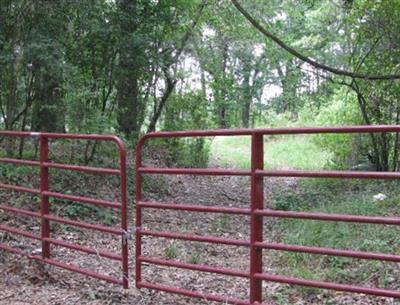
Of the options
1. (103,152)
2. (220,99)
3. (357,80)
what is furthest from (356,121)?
(103,152)

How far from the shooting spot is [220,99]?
1499 cm

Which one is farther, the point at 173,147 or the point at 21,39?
the point at 173,147

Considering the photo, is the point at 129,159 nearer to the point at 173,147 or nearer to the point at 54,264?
the point at 173,147

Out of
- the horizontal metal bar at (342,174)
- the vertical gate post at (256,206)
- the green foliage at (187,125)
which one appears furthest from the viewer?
the green foliage at (187,125)

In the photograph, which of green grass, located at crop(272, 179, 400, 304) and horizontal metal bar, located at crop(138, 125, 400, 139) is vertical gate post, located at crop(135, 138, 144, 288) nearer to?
horizontal metal bar, located at crop(138, 125, 400, 139)

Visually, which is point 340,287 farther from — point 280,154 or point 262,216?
point 280,154

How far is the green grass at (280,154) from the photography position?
16.5m

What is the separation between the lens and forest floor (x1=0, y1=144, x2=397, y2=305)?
4965 millimetres

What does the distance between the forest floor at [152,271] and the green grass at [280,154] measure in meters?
7.29

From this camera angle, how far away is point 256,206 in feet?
13.3

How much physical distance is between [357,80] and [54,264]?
8206 millimetres

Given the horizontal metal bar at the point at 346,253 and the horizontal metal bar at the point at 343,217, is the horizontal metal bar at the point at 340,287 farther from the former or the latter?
the horizontal metal bar at the point at 343,217

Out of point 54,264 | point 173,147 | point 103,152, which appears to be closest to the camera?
point 54,264

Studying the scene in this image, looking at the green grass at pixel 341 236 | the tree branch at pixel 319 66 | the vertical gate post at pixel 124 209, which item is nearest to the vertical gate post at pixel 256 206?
the green grass at pixel 341 236
